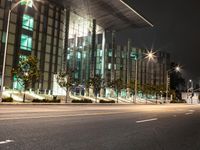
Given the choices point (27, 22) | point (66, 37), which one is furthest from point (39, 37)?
point (66, 37)

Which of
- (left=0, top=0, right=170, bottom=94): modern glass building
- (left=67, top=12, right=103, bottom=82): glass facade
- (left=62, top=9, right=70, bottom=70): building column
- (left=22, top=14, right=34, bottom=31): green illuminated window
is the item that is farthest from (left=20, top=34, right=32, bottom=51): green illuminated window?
(left=67, top=12, right=103, bottom=82): glass facade

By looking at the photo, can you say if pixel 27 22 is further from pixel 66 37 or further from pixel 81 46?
pixel 81 46

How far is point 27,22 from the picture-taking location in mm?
56938

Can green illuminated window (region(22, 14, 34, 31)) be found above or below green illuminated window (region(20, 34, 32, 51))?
above

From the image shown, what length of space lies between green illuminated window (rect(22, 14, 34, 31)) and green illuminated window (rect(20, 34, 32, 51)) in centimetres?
185

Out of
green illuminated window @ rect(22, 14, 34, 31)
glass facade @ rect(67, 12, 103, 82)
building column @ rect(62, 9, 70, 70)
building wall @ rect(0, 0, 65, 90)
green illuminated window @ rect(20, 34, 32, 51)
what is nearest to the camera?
building wall @ rect(0, 0, 65, 90)

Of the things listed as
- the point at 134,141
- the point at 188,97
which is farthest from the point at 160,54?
the point at 134,141

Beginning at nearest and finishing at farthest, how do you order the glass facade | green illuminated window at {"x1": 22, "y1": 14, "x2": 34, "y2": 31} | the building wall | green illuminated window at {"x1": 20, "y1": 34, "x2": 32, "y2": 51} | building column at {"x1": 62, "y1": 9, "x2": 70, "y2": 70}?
the building wall, green illuminated window at {"x1": 20, "y1": 34, "x2": 32, "y2": 51}, green illuminated window at {"x1": 22, "y1": 14, "x2": 34, "y2": 31}, building column at {"x1": 62, "y1": 9, "x2": 70, "y2": 70}, the glass facade

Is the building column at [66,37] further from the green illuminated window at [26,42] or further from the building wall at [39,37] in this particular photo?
the green illuminated window at [26,42]

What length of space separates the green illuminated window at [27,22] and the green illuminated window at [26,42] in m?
1.85

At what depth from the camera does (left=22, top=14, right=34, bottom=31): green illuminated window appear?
2215 inches

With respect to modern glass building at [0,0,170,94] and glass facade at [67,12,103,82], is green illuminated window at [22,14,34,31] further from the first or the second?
glass facade at [67,12,103,82]

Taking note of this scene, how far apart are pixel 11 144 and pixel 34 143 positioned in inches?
18.4

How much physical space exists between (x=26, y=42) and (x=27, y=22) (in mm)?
4128
